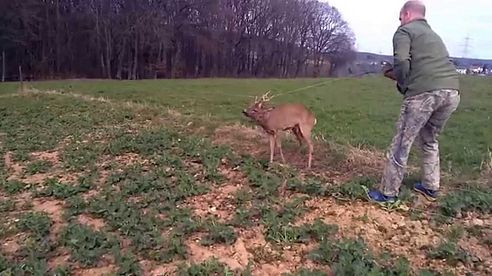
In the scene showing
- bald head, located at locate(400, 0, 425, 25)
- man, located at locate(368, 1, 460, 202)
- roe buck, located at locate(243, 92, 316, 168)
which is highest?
bald head, located at locate(400, 0, 425, 25)

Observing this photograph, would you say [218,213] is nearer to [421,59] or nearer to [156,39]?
[421,59]

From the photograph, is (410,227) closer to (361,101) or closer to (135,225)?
(135,225)

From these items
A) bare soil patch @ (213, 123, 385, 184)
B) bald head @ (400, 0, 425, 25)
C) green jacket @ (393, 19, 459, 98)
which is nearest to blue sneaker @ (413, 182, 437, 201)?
bare soil patch @ (213, 123, 385, 184)

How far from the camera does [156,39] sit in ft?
151

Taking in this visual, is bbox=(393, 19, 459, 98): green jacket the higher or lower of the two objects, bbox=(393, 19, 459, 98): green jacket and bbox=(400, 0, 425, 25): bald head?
the lower

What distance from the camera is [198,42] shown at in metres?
52.9

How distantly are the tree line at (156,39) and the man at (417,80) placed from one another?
34.0 meters

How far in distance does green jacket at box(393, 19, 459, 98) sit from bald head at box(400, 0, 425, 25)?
0.05 m

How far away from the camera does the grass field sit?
140 inches

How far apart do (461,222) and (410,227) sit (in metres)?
0.48

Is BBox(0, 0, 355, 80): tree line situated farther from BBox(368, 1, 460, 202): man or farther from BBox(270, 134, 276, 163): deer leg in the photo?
BBox(368, 1, 460, 202): man

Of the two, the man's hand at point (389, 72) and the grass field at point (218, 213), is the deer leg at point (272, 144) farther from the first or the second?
the man's hand at point (389, 72)

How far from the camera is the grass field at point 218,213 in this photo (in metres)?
3.55

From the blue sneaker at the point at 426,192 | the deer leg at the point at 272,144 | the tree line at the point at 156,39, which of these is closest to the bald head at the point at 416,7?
the blue sneaker at the point at 426,192
